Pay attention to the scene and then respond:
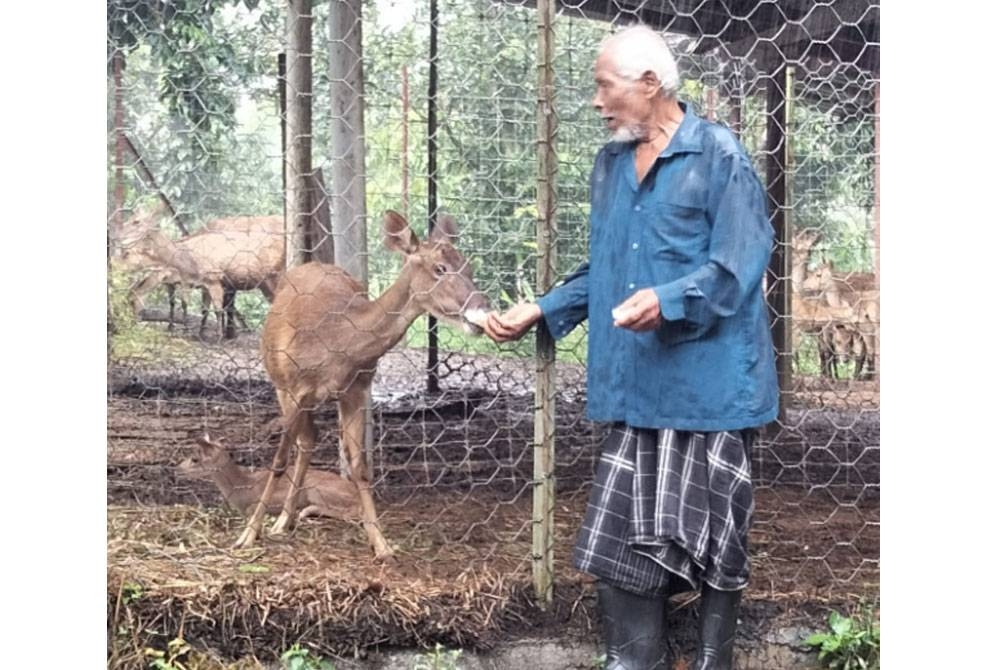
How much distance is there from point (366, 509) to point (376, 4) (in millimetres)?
1891

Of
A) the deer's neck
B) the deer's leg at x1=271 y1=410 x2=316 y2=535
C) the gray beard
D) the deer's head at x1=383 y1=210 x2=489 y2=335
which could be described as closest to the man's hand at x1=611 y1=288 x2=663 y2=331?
the gray beard

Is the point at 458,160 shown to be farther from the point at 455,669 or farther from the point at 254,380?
the point at 455,669

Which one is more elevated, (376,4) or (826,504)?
(376,4)

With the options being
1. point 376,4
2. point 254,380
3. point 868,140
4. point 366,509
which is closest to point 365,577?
point 366,509

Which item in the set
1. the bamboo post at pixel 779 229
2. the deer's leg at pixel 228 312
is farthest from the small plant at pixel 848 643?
the deer's leg at pixel 228 312

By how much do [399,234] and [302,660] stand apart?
1.43 metres

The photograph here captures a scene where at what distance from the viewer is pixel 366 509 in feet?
15.3

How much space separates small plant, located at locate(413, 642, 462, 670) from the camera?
4355mm

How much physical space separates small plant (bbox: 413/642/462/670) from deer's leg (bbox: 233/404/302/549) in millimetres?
757

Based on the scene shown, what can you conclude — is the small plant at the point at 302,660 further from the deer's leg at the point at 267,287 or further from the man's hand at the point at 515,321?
the deer's leg at the point at 267,287

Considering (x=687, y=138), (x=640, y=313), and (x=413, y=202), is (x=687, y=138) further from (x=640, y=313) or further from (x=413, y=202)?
(x=413, y=202)

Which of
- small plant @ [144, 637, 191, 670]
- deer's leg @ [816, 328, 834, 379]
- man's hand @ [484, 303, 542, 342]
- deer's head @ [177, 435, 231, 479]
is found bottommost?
small plant @ [144, 637, 191, 670]

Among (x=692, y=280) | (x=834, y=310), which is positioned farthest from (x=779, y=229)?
(x=692, y=280)

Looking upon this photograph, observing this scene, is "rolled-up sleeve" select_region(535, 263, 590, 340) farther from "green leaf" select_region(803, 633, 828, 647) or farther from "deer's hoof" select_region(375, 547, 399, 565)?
"green leaf" select_region(803, 633, 828, 647)
